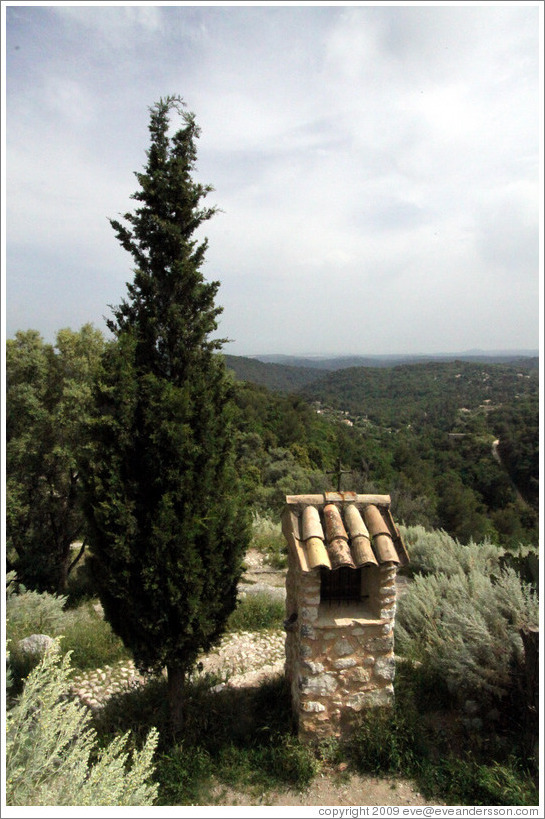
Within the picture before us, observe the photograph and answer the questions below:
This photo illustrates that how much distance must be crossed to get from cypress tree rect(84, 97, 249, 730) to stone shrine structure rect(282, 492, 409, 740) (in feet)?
2.88

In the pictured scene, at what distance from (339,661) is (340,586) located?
72cm

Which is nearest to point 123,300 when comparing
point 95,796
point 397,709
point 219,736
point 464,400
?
point 95,796

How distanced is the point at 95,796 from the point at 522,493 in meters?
42.4

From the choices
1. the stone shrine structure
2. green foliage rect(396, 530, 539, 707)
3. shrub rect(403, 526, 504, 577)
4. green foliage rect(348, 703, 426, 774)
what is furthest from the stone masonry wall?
shrub rect(403, 526, 504, 577)

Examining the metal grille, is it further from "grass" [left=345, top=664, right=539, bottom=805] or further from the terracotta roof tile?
"grass" [left=345, top=664, right=539, bottom=805]

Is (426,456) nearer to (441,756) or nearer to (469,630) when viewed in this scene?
(469,630)

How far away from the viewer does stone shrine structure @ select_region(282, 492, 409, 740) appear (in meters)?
4.41

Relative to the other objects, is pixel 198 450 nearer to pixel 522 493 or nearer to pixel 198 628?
pixel 198 628

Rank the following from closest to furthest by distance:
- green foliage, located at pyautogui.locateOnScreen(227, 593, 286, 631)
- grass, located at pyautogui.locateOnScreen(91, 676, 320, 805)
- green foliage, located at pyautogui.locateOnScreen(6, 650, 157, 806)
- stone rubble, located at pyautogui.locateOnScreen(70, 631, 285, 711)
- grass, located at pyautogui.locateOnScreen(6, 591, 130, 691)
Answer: green foliage, located at pyautogui.locateOnScreen(6, 650, 157, 806) → grass, located at pyautogui.locateOnScreen(91, 676, 320, 805) → stone rubble, located at pyautogui.locateOnScreen(70, 631, 285, 711) → grass, located at pyautogui.locateOnScreen(6, 591, 130, 691) → green foliage, located at pyautogui.locateOnScreen(227, 593, 286, 631)

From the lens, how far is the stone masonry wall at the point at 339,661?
441 cm

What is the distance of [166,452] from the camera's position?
444 centimetres

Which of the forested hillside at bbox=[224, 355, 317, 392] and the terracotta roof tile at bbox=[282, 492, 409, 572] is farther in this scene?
the forested hillside at bbox=[224, 355, 317, 392]

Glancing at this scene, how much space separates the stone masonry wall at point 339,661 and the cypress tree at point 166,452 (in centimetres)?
99

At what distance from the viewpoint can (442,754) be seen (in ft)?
14.4
